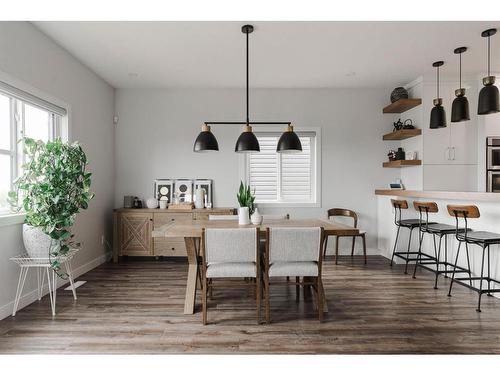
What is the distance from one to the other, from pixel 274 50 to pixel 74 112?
2604mm

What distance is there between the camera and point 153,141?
5.69 metres

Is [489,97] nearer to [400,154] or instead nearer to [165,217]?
[400,154]

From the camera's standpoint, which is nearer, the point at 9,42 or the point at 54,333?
the point at 54,333

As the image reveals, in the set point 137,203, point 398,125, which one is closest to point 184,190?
point 137,203

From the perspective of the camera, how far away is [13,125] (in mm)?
3352

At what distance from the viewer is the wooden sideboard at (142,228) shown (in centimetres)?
520

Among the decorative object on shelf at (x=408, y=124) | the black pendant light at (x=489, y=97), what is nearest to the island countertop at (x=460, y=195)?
the black pendant light at (x=489, y=97)

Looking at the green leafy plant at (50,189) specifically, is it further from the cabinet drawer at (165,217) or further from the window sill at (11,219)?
the cabinet drawer at (165,217)

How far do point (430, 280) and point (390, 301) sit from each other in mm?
1106

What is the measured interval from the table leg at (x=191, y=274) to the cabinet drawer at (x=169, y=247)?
2062 mm
